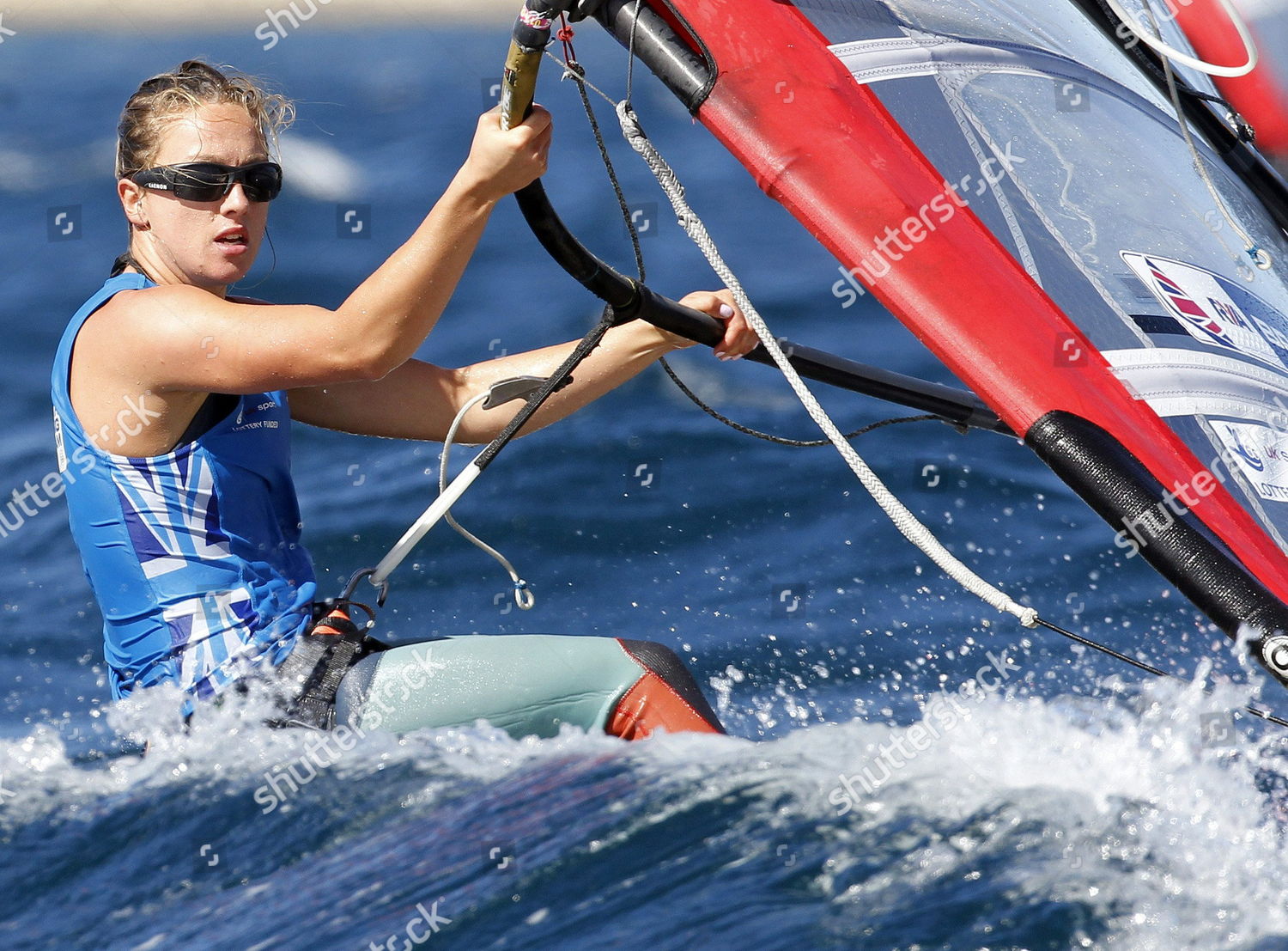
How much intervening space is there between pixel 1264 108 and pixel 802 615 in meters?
1.76

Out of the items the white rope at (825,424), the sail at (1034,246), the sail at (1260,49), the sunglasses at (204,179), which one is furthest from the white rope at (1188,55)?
the sunglasses at (204,179)

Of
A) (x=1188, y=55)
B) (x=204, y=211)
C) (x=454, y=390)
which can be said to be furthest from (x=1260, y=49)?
(x=204, y=211)

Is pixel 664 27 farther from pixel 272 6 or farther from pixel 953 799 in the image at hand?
pixel 272 6

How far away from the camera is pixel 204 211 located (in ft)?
7.88

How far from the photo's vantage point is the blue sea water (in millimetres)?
2223

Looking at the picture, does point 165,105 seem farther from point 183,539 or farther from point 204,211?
point 183,539

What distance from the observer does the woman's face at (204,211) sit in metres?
2.39

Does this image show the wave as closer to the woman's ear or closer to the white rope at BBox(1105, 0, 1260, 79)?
the woman's ear

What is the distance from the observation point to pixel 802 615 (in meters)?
4.05

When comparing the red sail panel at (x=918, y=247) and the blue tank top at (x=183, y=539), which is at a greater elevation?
the red sail panel at (x=918, y=247)

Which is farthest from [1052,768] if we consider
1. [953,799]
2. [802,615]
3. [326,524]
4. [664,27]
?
[326,524]

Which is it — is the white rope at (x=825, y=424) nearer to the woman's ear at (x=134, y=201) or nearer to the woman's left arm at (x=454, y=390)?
the woman's left arm at (x=454, y=390)

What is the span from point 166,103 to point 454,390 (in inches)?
30.5

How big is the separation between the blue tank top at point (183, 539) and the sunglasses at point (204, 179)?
0.16 meters
